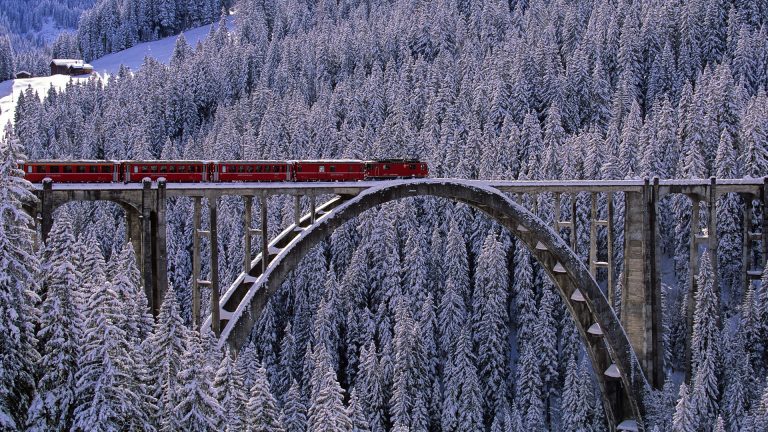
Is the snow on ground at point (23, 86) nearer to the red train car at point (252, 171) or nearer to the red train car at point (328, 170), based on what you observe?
the red train car at point (328, 170)

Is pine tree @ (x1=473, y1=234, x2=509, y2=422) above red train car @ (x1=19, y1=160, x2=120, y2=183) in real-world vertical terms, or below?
below

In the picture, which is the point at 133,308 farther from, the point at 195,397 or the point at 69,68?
the point at 69,68

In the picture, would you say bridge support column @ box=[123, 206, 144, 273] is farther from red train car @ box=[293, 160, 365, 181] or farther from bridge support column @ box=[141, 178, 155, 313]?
red train car @ box=[293, 160, 365, 181]

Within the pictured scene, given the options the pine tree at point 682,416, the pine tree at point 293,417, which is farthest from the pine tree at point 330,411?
the pine tree at point 682,416

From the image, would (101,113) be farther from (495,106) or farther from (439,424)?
(439,424)

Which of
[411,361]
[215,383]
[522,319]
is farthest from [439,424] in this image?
[215,383]

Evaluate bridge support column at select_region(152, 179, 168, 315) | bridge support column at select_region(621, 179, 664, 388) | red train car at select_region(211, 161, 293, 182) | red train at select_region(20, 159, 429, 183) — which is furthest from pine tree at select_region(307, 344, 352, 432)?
bridge support column at select_region(621, 179, 664, 388)

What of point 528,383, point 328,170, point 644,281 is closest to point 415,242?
point 528,383
